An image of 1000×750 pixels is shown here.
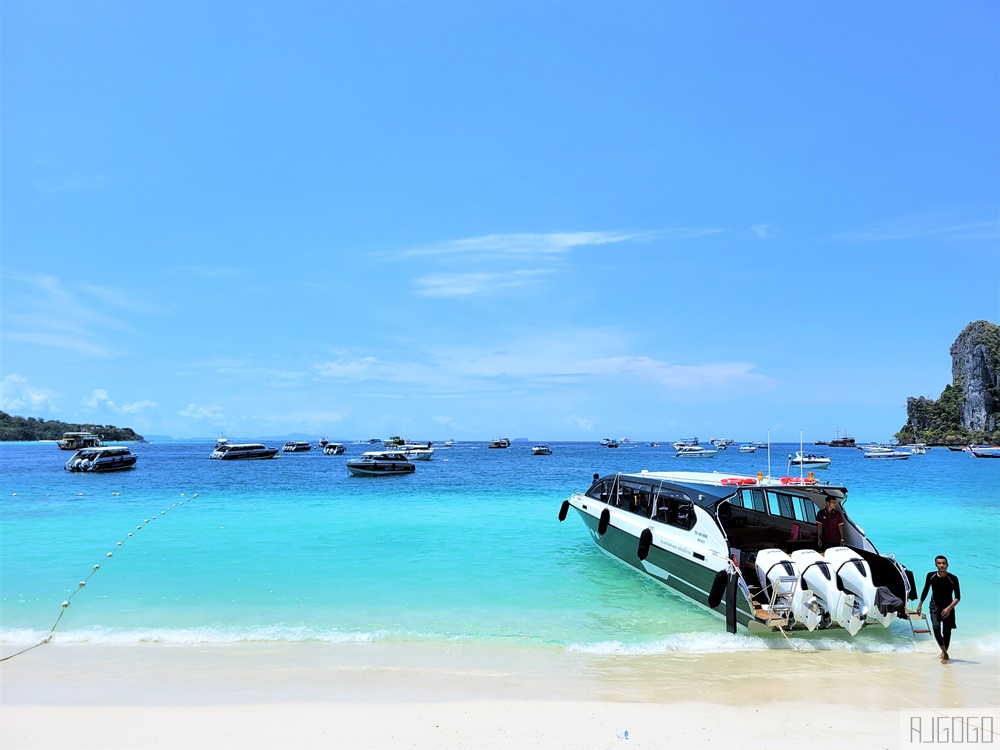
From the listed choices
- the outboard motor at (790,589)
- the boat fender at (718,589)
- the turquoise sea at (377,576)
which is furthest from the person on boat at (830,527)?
the boat fender at (718,589)

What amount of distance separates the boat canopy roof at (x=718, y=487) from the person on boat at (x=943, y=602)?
2692 millimetres

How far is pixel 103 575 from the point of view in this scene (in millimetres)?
15711

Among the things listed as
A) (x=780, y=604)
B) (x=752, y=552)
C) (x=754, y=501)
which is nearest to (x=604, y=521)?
(x=754, y=501)

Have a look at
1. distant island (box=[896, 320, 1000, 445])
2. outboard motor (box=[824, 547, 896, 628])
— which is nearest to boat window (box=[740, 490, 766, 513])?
outboard motor (box=[824, 547, 896, 628])

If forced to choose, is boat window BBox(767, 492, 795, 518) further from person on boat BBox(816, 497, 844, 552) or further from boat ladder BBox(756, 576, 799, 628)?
boat ladder BBox(756, 576, 799, 628)

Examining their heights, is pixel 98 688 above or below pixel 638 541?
below

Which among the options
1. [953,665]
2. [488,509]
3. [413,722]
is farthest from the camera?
[488,509]

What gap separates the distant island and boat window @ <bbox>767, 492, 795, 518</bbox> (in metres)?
155

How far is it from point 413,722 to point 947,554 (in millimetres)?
18613

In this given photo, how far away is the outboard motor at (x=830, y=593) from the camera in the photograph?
9.55m

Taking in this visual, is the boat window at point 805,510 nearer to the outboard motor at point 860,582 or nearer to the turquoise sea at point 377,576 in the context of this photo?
the turquoise sea at point 377,576

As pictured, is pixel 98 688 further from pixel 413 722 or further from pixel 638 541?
pixel 638 541

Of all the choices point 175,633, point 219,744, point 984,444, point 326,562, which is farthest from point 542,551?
point 984,444

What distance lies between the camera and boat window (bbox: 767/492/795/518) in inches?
548
